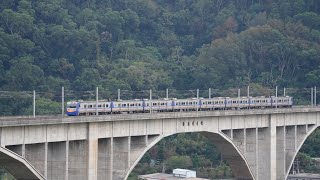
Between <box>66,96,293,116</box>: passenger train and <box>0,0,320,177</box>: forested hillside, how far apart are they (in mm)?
22013

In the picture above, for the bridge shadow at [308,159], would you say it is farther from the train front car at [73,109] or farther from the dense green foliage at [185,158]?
the train front car at [73,109]

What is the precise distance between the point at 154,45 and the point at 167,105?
6692 cm

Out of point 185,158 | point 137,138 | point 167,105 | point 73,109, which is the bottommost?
point 185,158

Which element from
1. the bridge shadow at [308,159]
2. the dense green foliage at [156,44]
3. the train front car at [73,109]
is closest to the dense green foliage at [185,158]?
the bridge shadow at [308,159]

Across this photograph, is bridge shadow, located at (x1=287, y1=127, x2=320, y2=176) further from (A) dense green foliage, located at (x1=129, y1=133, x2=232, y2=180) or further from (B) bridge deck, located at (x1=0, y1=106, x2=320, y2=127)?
(B) bridge deck, located at (x1=0, y1=106, x2=320, y2=127)

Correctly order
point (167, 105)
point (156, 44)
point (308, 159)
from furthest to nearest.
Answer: point (156, 44) < point (308, 159) < point (167, 105)

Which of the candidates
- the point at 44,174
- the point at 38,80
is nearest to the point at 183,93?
the point at 38,80

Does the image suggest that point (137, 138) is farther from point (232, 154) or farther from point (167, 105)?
point (232, 154)

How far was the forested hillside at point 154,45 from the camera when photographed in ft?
418

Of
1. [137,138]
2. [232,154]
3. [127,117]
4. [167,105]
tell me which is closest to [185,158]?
[232,154]

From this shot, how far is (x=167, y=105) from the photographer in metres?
84.1

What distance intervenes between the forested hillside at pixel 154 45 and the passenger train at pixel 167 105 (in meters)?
22.0

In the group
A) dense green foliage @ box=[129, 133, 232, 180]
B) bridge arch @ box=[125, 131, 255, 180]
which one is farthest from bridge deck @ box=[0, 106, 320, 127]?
dense green foliage @ box=[129, 133, 232, 180]

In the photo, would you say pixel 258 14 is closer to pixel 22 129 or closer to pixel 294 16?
pixel 294 16
